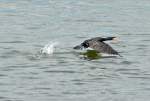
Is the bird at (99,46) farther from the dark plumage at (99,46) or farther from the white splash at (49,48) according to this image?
the white splash at (49,48)

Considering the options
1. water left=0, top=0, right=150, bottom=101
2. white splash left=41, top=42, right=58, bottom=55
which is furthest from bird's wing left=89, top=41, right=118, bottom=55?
white splash left=41, top=42, right=58, bottom=55

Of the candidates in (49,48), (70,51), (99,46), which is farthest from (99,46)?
(49,48)

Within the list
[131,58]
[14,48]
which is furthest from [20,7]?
[131,58]

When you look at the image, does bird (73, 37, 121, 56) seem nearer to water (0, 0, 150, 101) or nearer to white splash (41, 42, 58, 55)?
water (0, 0, 150, 101)

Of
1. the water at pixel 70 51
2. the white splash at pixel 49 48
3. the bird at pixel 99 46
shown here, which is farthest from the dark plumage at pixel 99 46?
the white splash at pixel 49 48

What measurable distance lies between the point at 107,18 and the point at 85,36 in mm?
3979

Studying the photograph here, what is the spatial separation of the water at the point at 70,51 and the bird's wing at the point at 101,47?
10.0 inches

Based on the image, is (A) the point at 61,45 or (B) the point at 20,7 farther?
(B) the point at 20,7

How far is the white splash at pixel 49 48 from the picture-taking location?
2228cm

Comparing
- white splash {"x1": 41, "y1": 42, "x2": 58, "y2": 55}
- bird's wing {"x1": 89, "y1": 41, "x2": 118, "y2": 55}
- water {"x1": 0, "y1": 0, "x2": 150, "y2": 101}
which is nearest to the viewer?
water {"x1": 0, "y1": 0, "x2": 150, "y2": 101}

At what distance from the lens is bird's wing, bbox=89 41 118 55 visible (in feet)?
70.0

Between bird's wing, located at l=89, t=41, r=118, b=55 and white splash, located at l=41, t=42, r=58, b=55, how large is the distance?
4.42 ft

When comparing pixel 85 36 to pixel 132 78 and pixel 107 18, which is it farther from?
pixel 132 78

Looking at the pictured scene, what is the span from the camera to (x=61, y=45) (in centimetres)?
2366
